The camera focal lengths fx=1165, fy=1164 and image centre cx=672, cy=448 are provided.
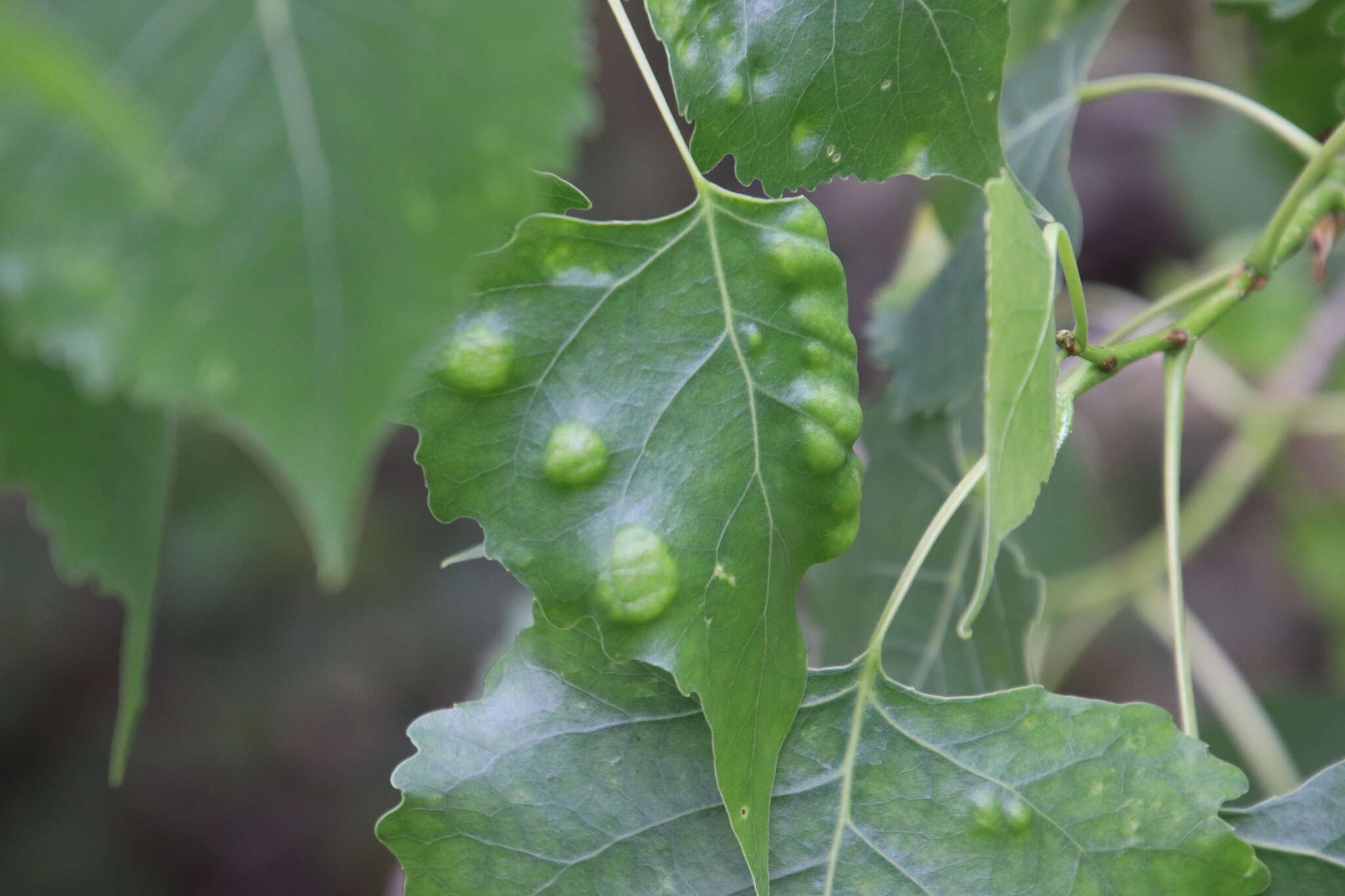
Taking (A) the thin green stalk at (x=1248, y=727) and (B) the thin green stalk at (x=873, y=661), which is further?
(A) the thin green stalk at (x=1248, y=727)

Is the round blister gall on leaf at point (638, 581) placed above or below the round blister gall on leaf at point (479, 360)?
below

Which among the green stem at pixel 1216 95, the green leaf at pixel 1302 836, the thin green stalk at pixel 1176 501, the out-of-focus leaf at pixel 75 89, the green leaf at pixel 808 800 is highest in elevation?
the out-of-focus leaf at pixel 75 89

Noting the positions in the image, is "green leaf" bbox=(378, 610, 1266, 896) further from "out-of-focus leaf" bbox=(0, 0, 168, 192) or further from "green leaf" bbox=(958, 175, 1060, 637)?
"out-of-focus leaf" bbox=(0, 0, 168, 192)

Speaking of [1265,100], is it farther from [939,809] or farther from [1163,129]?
[1163,129]

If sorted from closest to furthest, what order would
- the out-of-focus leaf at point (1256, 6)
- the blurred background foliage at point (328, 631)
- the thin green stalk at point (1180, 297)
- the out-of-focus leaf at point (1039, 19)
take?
the thin green stalk at point (1180, 297), the out-of-focus leaf at point (1256, 6), the out-of-focus leaf at point (1039, 19), the blurred background foliage at point (328, 631)

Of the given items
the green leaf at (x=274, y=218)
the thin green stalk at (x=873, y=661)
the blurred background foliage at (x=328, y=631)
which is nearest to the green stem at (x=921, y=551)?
the thin green stalk at (x=873, y=661)

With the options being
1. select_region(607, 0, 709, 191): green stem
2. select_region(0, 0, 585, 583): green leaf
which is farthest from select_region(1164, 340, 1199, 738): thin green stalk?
select_region(0, 0, 585, 583): green leaf

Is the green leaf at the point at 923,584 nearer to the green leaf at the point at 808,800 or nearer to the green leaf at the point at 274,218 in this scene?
the green leaf at the point at 808,800

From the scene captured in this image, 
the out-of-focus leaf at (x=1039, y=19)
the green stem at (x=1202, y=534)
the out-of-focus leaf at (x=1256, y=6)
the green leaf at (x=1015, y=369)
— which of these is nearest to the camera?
the green leaf at (x=1015, y=369)
